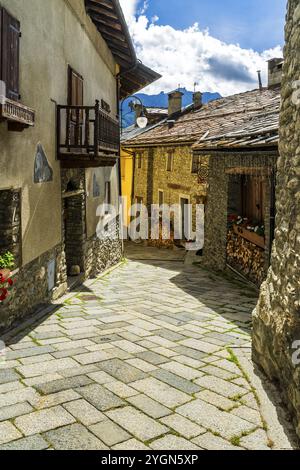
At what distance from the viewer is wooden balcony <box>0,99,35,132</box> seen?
475 centimetres

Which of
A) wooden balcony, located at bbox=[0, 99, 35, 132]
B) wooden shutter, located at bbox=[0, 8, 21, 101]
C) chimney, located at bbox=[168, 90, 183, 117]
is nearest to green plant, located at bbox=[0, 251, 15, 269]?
wooden balcony, located at bbox=[0, 99, 35, 132]

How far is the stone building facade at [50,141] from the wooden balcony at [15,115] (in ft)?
0.04

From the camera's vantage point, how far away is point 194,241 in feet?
58.6

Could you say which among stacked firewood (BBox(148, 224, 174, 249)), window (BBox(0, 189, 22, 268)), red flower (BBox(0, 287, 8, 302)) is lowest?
stacked firewood (BBox(148, 224, 174, 249))

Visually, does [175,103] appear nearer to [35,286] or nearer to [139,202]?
[139,202]

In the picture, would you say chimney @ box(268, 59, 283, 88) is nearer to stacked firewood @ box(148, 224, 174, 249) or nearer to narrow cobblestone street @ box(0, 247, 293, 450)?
stacked firewood @ box(148, 224, 174, 249)

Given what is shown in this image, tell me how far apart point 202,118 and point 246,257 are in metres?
10.9


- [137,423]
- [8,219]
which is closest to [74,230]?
[8,219]

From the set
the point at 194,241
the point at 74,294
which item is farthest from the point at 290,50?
the point at 194,241

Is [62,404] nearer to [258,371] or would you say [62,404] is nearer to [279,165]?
[258,371]

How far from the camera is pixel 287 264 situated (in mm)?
4215

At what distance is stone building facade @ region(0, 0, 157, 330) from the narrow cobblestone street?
954mm
